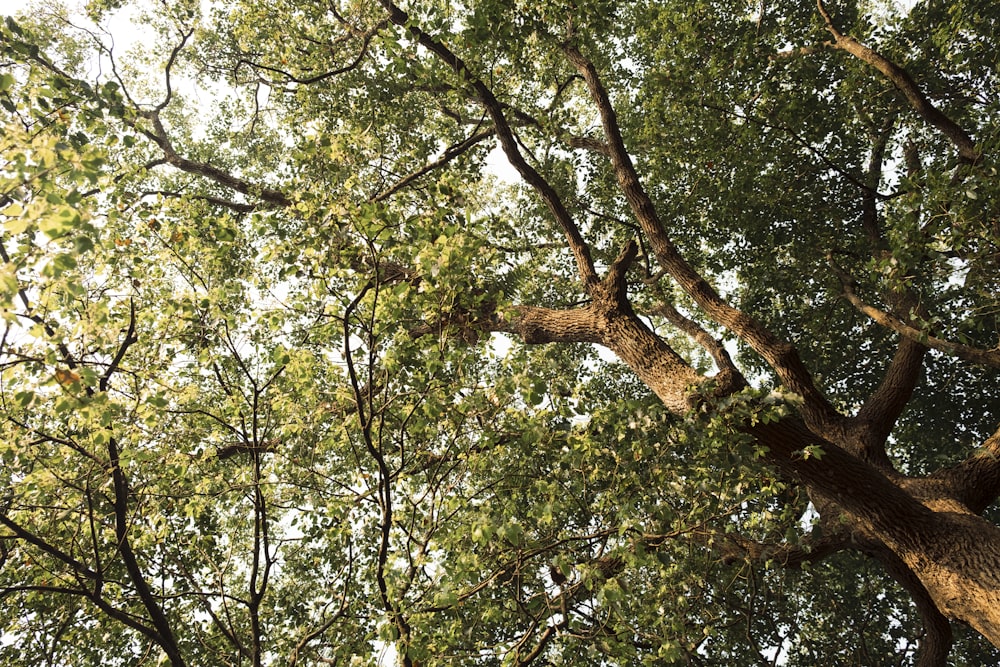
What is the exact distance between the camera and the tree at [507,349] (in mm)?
3859

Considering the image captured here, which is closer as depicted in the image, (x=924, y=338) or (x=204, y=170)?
(x=924, y=338)

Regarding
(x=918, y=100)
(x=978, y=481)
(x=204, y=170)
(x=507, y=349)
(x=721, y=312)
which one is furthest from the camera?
(x=204, y=170)

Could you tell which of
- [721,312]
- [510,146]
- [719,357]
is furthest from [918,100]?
[510,146]

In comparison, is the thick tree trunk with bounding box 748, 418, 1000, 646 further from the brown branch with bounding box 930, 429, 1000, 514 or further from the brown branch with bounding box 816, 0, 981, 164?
the brown branch with bounding box 816, 0, 981, 164

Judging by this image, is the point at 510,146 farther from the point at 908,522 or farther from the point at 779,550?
the point at 908,522

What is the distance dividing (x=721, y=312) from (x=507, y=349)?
3230mm

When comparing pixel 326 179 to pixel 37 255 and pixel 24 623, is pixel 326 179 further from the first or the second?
pixel 24 623

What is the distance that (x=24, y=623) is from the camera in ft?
17.1

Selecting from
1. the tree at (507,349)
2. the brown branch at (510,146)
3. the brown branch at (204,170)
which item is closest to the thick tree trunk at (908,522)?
the tree at (507,349)

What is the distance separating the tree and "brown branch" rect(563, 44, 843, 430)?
0.05 meters

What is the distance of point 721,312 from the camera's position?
6605mm

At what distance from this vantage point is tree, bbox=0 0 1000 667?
3859 mm

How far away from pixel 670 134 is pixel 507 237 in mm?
3467

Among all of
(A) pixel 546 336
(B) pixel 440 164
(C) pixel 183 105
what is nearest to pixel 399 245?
(A) pixel 546 336
